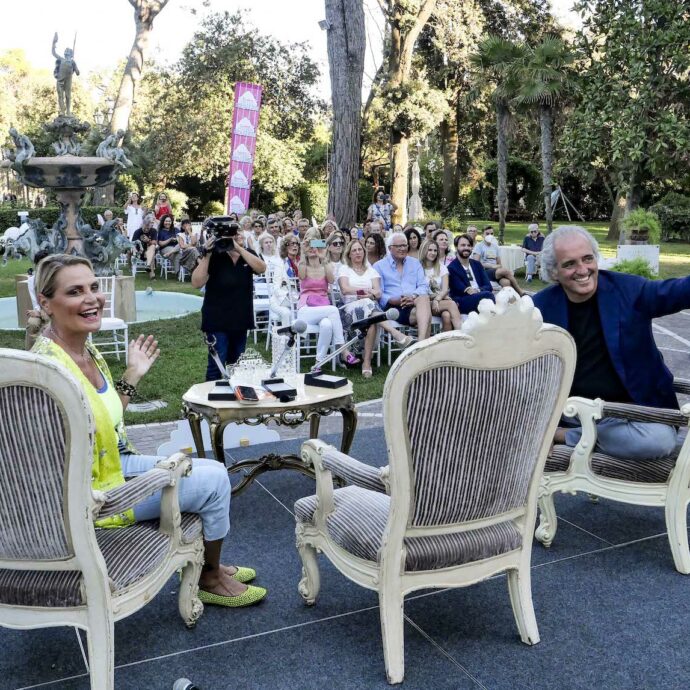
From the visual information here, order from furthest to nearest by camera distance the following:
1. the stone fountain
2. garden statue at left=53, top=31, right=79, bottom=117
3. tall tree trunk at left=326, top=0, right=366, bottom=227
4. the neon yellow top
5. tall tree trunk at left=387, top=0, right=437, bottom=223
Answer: tall tree trunk at left=387, top=0, right=437, bottom=223 < garden statue at left=53, top=31, right=79, bottom=117 < tall tree trunk at left=326, top=0, right=366, bottom=227 < the stone fountain < the neon yellow top

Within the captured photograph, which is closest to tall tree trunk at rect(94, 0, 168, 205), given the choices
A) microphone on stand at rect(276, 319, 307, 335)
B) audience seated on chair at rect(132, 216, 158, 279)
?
audience seated on chair at rect(132, 216, 158, 279)

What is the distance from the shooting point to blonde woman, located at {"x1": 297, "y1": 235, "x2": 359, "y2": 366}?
7.56 m

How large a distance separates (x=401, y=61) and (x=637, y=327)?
18636mm

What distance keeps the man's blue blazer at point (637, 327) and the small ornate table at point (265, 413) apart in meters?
1.30

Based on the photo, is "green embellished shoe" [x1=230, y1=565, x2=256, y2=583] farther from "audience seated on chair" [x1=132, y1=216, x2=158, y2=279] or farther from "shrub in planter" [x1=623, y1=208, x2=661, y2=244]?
"audience seated on chair" [x1=132, y1=216, x2=158, y2=279]

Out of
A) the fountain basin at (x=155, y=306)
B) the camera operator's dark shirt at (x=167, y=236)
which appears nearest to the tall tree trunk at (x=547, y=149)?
the camera operator's dark shirt at (x=167, y=236)

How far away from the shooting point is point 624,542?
351 cm

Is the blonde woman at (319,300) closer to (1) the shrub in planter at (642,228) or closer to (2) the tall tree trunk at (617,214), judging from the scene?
(1) the shrub in planter at (642,228)

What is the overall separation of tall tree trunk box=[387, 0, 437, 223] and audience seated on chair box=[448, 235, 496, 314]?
9.76 meters

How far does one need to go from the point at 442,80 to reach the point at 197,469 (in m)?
26.2

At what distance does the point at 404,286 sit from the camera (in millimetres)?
8023

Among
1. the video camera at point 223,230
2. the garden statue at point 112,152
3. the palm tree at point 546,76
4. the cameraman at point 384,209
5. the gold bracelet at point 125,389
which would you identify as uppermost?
the palm tree at point 546,76

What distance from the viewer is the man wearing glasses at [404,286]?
7.86m

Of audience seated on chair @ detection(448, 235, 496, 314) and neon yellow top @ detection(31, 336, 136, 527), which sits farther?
audience seated on chair @ detection(448, 235, 496, 314)
